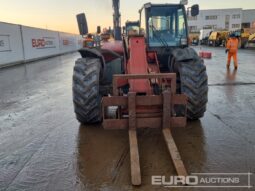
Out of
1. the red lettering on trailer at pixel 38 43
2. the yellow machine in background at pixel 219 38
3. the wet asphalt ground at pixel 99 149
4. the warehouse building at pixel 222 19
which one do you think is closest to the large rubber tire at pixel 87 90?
the wet asphalt ground at pixel 99 149

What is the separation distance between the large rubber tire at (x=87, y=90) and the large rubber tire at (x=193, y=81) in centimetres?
159

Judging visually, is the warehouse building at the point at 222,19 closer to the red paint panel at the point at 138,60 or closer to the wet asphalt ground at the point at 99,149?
the wet asphalt ground at the point at 99,149

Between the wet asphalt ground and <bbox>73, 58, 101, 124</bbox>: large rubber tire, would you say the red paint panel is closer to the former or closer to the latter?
<bbox>73, 58, 101, 124</bbox>: large rubber tire

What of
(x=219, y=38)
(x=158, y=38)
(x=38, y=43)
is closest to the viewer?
(x=158, y=38)

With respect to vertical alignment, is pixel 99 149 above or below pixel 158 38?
below

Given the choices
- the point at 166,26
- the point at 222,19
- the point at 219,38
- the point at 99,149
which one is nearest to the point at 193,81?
the point at 166,26

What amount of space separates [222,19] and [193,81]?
90516mm

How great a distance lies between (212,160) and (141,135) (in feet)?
4.59

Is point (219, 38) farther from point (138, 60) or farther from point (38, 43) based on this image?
point (138, 60)

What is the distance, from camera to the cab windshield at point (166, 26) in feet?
19.9

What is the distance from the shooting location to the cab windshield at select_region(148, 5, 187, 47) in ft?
19.9

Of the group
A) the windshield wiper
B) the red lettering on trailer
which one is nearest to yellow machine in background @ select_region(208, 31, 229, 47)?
the red lettering on trailer

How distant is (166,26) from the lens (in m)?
6.28

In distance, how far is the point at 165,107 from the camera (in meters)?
4.23
